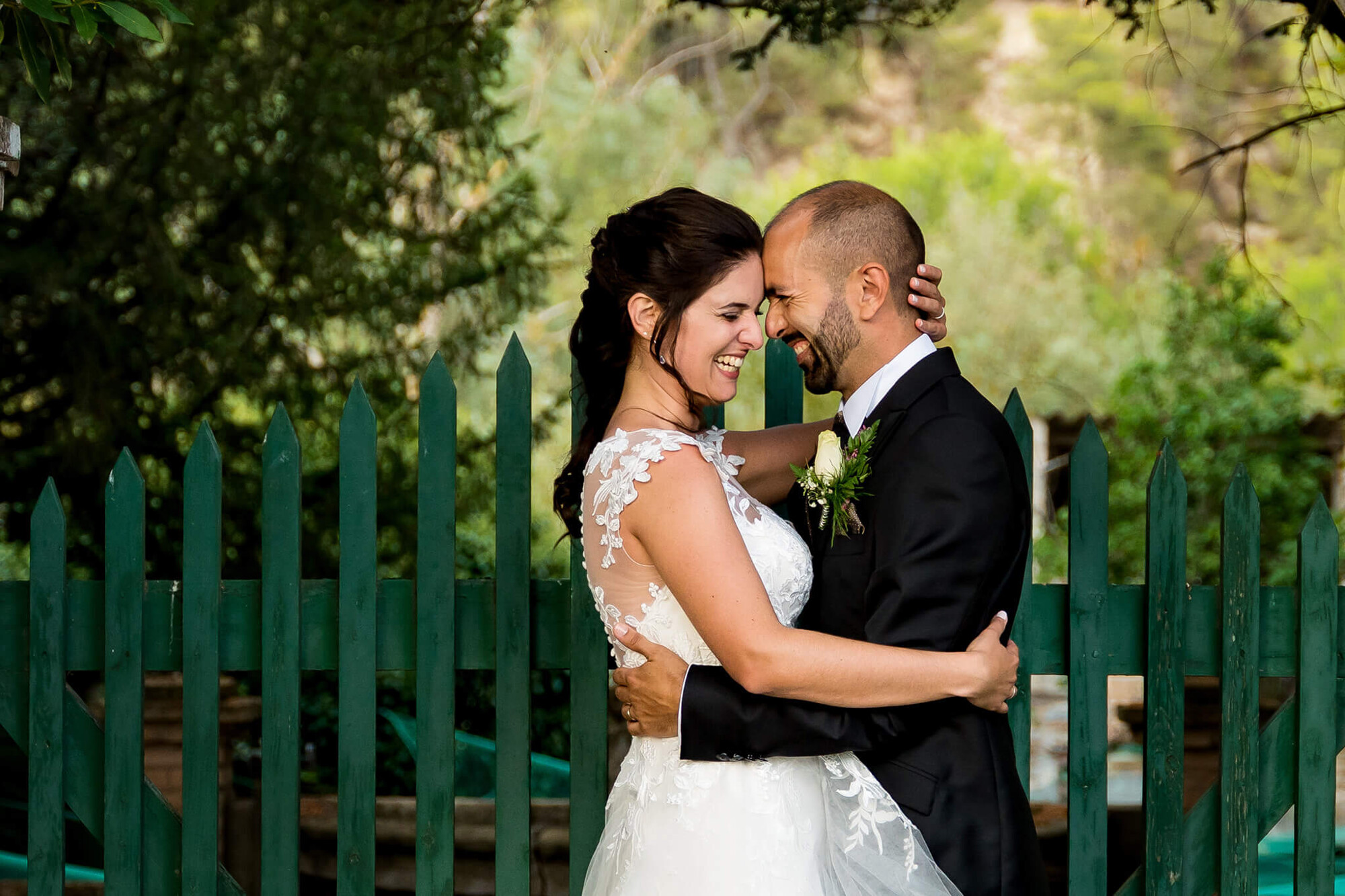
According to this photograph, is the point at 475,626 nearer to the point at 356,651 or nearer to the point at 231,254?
the point at 356,651

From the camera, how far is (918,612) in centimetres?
199

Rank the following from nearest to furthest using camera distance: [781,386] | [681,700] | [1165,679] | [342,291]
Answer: [681,700] < [1165,679] < [781,386] < [342,291]

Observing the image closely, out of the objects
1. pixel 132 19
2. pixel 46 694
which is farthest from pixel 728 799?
pixel 132 19

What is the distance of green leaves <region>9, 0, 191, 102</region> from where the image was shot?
222 cm

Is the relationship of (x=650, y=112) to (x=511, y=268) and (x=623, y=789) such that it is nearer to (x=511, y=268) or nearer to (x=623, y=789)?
(x=511, y=268)

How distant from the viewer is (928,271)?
2318mm

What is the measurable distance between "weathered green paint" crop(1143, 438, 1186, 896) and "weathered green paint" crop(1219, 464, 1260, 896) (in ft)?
0.30

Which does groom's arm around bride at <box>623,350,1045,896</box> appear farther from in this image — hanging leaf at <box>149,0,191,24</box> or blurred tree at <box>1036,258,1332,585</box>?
blurred tree at <box>1036,258,1332,585</box>

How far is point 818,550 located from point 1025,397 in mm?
14140

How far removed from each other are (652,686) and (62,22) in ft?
5.55

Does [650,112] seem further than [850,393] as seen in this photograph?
Yes

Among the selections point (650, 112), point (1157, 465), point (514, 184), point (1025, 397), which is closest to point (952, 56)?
point (650, 112)

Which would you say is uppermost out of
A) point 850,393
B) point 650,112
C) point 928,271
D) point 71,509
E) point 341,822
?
point 650,112

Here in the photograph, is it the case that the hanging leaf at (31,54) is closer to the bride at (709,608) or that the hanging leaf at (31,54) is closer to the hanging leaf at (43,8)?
the hanging leaf at (43,8)
